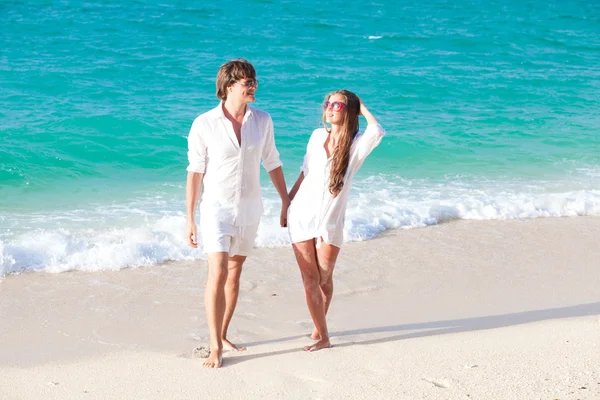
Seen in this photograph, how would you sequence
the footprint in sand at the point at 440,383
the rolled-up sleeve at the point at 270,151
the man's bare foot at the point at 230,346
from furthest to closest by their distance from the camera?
the man's bare foot at the point at 230,346
the rolled-up sleeve at the point at 270,151
the footprint in sand at the point at 440,383

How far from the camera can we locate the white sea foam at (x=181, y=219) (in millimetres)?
7121

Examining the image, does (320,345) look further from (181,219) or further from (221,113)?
(181,219)

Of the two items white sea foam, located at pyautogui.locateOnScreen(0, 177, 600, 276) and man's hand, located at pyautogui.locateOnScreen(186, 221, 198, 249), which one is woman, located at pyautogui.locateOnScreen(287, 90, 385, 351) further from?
white sea foam, located at pyautogui.locateOnScreen(0, 177, 600, 276)

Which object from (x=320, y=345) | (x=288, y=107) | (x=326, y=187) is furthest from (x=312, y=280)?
(x=288, y=107)

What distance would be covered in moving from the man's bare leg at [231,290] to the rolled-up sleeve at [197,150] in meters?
0.62

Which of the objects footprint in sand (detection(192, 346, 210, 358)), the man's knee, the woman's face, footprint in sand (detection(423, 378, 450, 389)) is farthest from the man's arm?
footprint in sand (detection(423, 378, 450, 389))

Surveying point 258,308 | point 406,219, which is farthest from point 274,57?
point 258,308

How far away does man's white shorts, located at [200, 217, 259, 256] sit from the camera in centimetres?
460

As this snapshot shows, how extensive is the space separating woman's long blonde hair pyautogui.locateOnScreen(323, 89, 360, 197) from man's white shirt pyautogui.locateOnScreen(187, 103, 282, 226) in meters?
0.45

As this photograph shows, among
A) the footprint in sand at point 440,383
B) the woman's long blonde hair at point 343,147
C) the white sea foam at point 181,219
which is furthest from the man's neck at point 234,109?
the white sea foam at point 181,219

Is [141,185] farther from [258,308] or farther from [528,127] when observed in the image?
[528,127]

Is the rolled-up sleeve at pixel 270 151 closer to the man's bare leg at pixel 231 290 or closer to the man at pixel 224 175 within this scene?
the man at pixel 224 175

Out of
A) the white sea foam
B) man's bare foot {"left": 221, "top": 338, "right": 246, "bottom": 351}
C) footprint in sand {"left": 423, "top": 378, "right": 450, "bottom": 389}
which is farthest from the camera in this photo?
the white sea foam

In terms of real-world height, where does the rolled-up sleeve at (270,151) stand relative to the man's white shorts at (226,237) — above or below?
above
